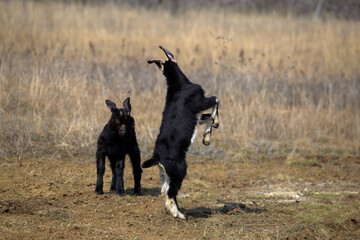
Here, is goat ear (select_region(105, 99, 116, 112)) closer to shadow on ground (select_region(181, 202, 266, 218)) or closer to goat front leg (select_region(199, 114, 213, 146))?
goat front leg (select_region(199, 114, 213, 146))

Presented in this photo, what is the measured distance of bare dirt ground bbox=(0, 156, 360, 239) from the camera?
5664 millimetres

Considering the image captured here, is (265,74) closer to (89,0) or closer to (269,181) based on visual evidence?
(269,181)

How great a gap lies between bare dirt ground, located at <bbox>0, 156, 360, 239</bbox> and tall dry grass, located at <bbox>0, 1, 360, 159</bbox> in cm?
94

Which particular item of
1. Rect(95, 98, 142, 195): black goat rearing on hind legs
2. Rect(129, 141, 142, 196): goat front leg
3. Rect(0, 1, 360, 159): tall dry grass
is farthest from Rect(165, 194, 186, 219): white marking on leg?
Rect(0, 1, 360, 159): tall dry grass

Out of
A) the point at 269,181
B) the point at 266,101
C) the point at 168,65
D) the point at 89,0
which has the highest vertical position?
the point at 89,0

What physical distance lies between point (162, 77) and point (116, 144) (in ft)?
20.9

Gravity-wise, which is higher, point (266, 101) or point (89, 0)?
point (89, 0)

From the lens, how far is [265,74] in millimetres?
15078

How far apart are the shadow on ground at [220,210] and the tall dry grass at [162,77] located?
312cm

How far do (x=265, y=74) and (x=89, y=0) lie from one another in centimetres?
1147

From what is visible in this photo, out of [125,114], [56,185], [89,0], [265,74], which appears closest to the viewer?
[125,114]

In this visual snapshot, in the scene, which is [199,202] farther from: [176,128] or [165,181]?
[176,128]

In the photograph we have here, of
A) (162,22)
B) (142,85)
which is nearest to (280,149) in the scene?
(142,85)

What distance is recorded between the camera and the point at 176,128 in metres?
6.13
